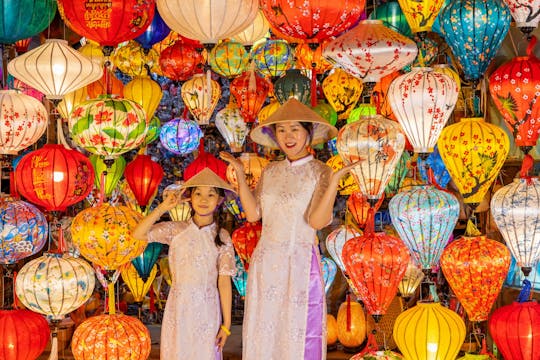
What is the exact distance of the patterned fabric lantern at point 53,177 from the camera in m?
4.26

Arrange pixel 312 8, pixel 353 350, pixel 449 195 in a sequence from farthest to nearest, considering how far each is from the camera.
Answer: pixel 353 350, pixel 449 195, pixel 312 8

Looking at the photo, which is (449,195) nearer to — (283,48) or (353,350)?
(283,48)

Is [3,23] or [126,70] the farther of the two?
[126,70]

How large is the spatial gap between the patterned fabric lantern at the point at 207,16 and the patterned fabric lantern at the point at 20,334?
1.64m

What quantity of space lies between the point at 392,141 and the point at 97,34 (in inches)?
54.6

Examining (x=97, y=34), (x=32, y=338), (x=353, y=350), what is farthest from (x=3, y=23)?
(x=353, y=350)

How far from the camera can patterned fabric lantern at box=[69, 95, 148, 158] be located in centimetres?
421

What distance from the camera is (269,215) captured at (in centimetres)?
374

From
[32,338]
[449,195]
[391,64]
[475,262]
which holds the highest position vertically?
[391,64]

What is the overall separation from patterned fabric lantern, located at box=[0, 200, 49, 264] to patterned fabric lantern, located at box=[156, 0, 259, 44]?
1281 mm

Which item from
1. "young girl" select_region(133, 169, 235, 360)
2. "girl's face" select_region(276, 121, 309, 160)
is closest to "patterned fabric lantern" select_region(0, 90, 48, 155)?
"young girl" select_region(133, 169, 235, 360)

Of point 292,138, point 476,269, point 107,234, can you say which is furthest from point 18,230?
point 476,269

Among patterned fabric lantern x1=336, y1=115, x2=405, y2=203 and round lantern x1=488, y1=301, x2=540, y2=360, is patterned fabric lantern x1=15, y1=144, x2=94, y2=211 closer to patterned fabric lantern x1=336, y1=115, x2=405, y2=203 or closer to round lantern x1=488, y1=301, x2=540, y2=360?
patterned fabric lantern x1=336, y1=115, x2=405, y2=203

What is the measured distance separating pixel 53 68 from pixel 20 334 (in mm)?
1292
